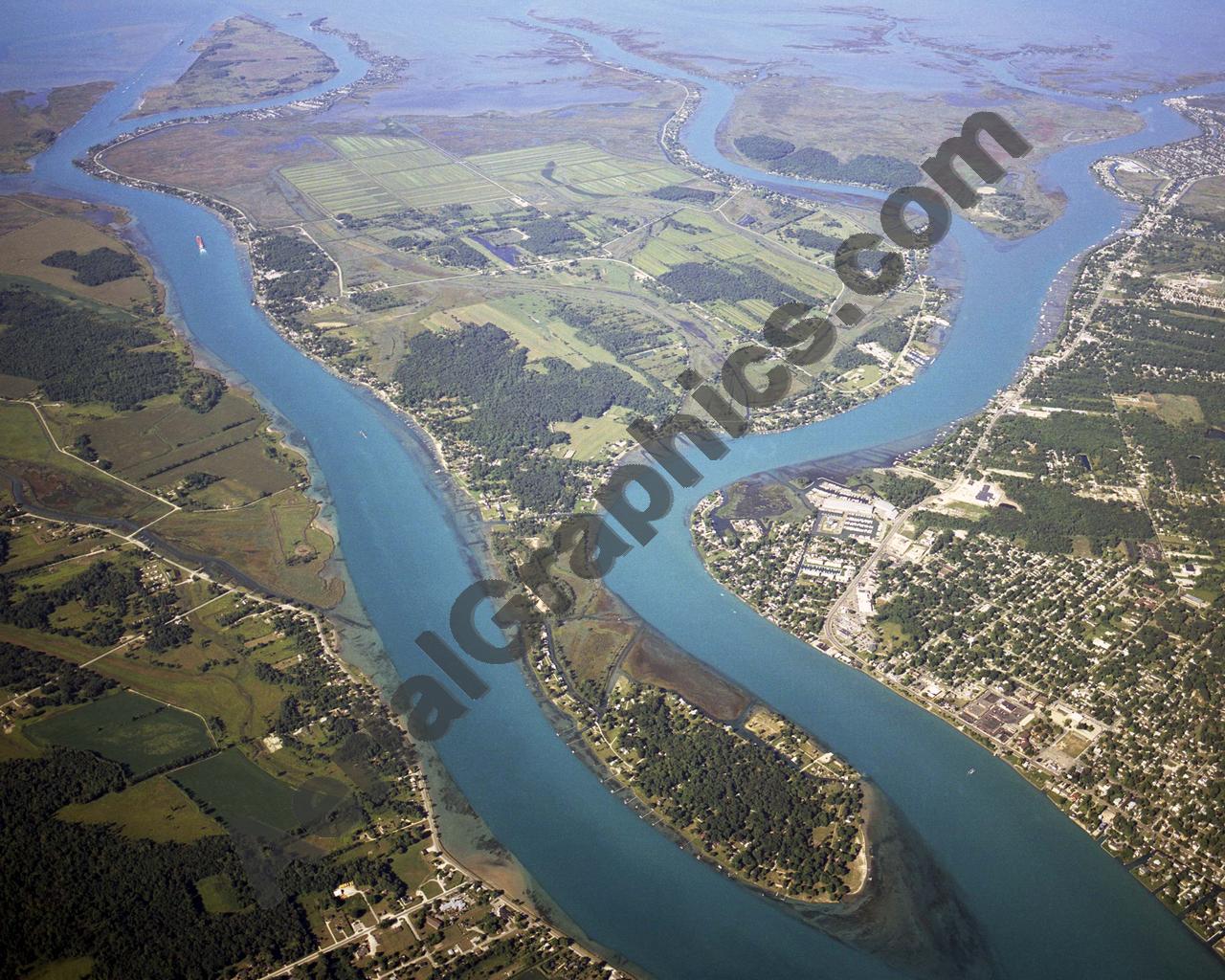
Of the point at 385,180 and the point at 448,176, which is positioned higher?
the point at 448,176

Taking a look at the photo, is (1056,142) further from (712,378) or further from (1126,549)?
(1126,549)

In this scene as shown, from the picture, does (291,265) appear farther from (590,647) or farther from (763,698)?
(763,698)

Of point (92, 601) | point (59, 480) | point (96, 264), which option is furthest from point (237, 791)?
point (96, 264)

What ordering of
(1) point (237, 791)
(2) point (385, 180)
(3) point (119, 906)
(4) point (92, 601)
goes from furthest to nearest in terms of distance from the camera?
(2) point (385, 180) < (4) point (92, 601) < (1) point (237, 791) < (3) point (119, 906)

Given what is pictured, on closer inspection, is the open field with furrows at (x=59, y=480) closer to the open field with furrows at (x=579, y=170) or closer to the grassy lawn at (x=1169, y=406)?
the open field with furrows at (x=579, y=170)

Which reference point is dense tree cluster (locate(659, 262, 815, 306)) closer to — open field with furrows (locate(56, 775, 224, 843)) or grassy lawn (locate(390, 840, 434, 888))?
grassy lawn (locate(390, 840, 434, 888))

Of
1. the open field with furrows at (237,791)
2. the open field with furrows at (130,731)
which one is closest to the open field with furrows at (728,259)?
the open field with furrows at (130,731)

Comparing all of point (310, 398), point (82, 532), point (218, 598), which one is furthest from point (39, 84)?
point (218, 598)

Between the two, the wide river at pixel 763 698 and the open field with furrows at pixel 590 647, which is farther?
the open field with furrows at pixel 590 647
